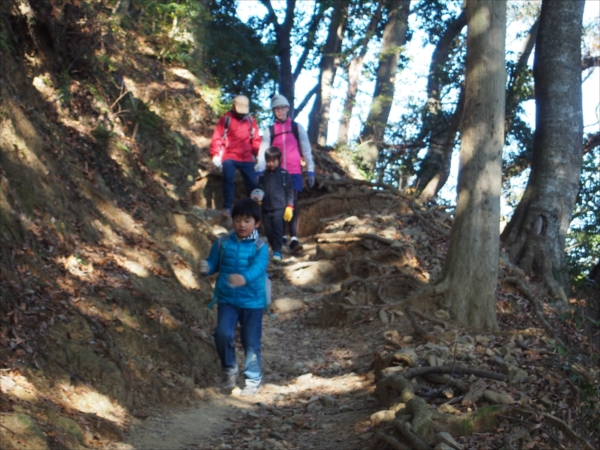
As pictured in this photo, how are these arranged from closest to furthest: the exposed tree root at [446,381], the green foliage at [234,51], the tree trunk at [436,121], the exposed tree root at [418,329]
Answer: the exposed tree root at [446,381] < the exposed tree root at [418,329] < the tree trunk at [436,121] < the green foliage at [234,51]

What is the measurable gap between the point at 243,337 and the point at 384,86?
13.2 meters

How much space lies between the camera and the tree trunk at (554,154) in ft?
34.8

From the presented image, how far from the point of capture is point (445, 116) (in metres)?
17.6

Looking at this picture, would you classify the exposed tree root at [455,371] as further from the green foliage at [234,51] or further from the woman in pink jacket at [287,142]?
the green foliage at [234,51]

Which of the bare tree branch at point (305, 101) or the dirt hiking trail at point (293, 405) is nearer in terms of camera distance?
the dirt hiking trail at point (293, 405)

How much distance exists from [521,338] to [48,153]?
18.6 feet

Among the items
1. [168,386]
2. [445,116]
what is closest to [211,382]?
[168,386]

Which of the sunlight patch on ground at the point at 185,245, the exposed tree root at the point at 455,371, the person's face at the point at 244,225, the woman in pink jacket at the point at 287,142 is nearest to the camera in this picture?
the exposed tree root at the point at 455,371

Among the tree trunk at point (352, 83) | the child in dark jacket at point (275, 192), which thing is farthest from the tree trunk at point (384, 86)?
the child in dark jacket at point (275, 192)

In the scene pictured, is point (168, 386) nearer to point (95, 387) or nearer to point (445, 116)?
point (95, 387)

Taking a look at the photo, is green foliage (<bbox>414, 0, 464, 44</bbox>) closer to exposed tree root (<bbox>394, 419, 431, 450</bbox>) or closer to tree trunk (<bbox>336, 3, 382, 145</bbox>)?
tree trunk (<bbox>336, 3, 382, 145</bbox>)

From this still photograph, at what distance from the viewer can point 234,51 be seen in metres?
20.8

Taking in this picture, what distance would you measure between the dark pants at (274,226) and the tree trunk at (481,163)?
3313 mm

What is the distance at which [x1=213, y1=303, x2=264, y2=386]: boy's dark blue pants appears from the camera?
638 centimetres
